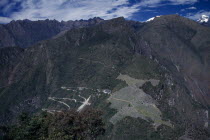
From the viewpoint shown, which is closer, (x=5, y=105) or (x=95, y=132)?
(x=95, y=132)

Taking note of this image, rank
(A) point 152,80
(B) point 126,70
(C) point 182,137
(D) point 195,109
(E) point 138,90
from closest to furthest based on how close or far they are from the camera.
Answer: (C) point 182,137
(E) point 138,90
(A) point 152,80
(B) point 126,70
(D) point 195,109

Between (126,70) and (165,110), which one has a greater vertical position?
(126,70)

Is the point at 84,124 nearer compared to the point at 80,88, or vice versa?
the point at 84,124

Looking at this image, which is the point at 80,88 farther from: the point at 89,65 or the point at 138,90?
the point at 138,90

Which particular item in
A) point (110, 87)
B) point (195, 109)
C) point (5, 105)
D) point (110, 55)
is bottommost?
point (195, 109)

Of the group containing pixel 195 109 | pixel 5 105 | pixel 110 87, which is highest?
pixel 110 87

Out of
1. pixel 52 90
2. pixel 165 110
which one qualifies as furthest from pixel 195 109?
pixel 52 90

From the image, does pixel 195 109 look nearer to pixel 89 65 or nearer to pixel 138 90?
pixel 138 90

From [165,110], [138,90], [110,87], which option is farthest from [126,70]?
[165,110]

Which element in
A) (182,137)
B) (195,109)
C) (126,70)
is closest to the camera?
(182,137)
